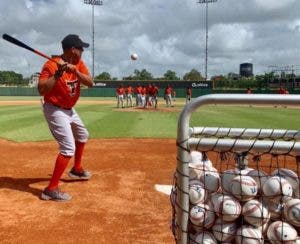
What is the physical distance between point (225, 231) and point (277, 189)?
0.43 meters

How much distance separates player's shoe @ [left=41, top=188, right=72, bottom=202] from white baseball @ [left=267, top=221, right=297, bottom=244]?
3.58 metres

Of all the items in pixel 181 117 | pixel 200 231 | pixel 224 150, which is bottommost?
pixel 200 231

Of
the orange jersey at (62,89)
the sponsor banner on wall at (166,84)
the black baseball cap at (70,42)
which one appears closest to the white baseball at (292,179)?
the orange jersey at (62,89)

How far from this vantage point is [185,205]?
2.77 meters

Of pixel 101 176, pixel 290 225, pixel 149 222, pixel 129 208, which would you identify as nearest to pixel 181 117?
pixel 290 225

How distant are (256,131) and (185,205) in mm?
773

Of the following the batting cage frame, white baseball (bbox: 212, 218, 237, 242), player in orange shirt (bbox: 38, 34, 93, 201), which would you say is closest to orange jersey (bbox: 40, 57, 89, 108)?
player in orange shirt (bbox: 38, 34, 93, 201)

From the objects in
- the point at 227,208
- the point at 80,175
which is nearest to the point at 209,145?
the point at 227,208

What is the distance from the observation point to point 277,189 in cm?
275

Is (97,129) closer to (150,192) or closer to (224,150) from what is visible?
(150,192)

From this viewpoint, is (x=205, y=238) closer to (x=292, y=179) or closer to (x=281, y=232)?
(x=281, y=232)

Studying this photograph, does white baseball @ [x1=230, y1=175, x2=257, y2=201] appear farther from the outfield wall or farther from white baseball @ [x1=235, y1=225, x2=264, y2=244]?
the outfield wall

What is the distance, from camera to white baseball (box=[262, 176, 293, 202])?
108 inches

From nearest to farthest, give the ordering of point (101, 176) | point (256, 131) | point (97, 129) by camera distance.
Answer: point (256, 131), point (101, 176), point (97, 129)
